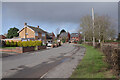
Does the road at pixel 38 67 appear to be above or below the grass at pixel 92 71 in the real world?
below

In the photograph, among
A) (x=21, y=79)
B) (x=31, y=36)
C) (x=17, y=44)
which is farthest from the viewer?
(x=31, y=36)

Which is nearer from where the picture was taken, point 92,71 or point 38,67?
point 92,71

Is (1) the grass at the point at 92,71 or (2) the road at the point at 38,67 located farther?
(2) the road at the point at 38,67

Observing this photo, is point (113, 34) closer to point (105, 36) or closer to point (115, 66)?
point (105, 36)

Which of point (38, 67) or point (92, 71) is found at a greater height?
point (92, 71)

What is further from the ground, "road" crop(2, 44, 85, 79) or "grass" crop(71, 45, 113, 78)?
"grass" crop(71, 45, 113, 78)

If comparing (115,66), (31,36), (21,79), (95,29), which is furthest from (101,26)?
(31,36)

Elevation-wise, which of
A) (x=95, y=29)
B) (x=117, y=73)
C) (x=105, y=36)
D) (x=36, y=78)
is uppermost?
(x=95, y=29)

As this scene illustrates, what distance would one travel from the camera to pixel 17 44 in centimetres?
2438

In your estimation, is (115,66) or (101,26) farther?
(101,26)

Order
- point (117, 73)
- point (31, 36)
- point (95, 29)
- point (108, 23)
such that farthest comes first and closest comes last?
1. point (31, 36)
2. point (95, 29)
3. point (108, 23)
4. point (117, 73)

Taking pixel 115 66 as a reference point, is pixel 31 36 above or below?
above

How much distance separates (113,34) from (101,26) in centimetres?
265

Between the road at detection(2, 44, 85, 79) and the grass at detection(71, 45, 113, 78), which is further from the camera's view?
the road at detection(2, 44, 85, 79)
